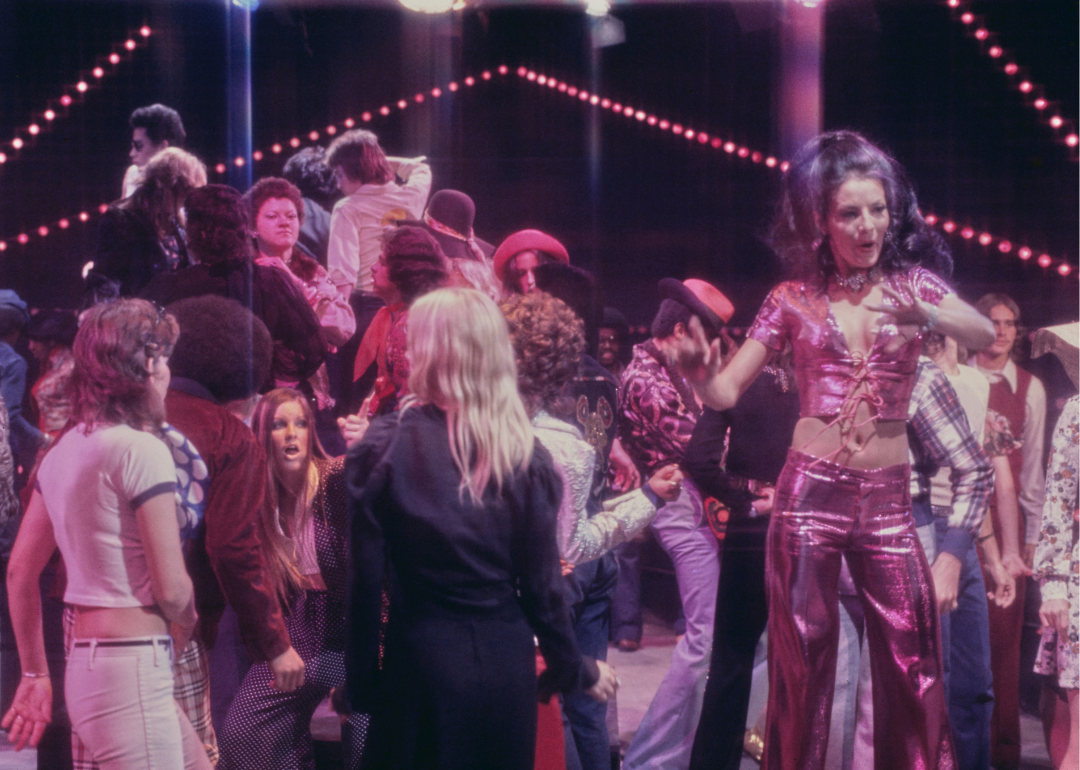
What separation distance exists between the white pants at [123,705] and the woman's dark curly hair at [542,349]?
1.01 m

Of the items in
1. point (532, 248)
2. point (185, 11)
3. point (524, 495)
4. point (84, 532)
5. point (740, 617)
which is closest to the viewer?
point (524, 495)

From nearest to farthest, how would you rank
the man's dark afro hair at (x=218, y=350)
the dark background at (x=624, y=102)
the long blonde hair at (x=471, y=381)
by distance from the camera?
the long blonde hair at (x=471, y=381), the man's dark afro hair at (x=218, y=350), the dark background at (x=624, y=102)

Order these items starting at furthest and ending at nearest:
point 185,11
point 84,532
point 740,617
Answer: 1. point 185,11
2. point 740,617
3. point 84,532

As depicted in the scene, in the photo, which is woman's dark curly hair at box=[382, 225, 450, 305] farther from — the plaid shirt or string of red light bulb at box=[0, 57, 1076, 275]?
the plaid shirt

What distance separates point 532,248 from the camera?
330 cm

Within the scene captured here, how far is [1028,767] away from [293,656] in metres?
2.63

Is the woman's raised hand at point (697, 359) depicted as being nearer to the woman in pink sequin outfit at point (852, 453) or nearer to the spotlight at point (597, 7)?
the woman in pink sequin outfit at point (852, 453)

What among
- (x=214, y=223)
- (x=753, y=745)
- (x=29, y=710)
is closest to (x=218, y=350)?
(x=214, y=223)

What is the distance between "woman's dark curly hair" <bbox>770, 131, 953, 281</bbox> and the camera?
244 centimetres

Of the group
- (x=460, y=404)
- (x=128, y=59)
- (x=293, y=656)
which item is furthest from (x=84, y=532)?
(x=128, y=59)

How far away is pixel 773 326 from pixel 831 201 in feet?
1.09

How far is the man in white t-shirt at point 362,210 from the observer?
11.4ft

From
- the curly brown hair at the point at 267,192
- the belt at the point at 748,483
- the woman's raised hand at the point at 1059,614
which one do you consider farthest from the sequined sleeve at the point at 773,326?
the curly brown hair at the point at 267,192

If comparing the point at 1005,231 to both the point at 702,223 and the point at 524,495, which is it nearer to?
the point at 702,223
